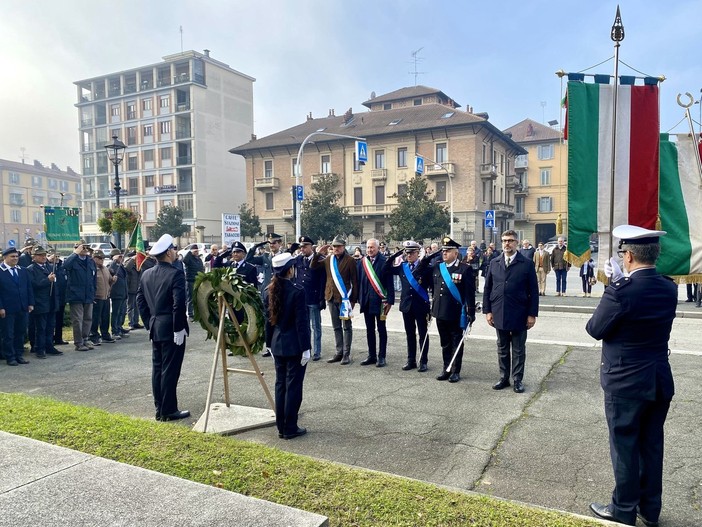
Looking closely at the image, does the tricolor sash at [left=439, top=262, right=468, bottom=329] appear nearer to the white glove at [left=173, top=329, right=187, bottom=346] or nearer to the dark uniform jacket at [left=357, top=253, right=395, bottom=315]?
the dark uniform jacket at [left=357, top=253, right=395, bottom=315]

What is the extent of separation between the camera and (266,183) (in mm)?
61906

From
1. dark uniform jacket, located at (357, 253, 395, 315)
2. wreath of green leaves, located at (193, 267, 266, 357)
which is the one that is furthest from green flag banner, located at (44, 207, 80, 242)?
wreath of green leaves, located at (193, 267, 266, 357)

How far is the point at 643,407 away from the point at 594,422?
92.1 inches

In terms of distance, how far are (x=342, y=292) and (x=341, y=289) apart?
55mm

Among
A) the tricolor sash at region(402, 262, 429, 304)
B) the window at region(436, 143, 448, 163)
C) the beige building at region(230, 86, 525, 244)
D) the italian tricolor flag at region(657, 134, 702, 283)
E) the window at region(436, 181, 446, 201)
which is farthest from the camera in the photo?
the window at region(436, 181, 446, 201)

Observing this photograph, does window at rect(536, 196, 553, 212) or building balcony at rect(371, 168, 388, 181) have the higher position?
building balcony at rect(371, 168, 388, 181)

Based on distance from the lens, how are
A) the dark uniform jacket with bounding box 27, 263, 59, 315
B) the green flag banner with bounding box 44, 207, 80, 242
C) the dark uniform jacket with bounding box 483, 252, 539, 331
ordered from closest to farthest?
the dark uniform jacket with bounding box 483, 252, 539, 331 → the dark uniform jacket with bounding box 27, 263, 59, 315 → the green flag banner with bounding box 44, 207, 80, 242

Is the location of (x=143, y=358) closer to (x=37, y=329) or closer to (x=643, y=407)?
(x=37, y=329)

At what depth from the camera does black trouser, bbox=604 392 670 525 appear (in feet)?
12.2

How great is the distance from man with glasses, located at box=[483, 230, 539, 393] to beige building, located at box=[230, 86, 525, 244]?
141 ft

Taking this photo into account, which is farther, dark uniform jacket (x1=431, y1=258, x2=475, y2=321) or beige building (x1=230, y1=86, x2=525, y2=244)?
beige building (x1=230, y1=86, x2=525, y2=244)

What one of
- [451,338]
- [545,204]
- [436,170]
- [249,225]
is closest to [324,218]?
[249,225]

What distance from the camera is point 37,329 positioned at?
32.7 feet

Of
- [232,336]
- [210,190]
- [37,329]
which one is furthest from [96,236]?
[232,336]
